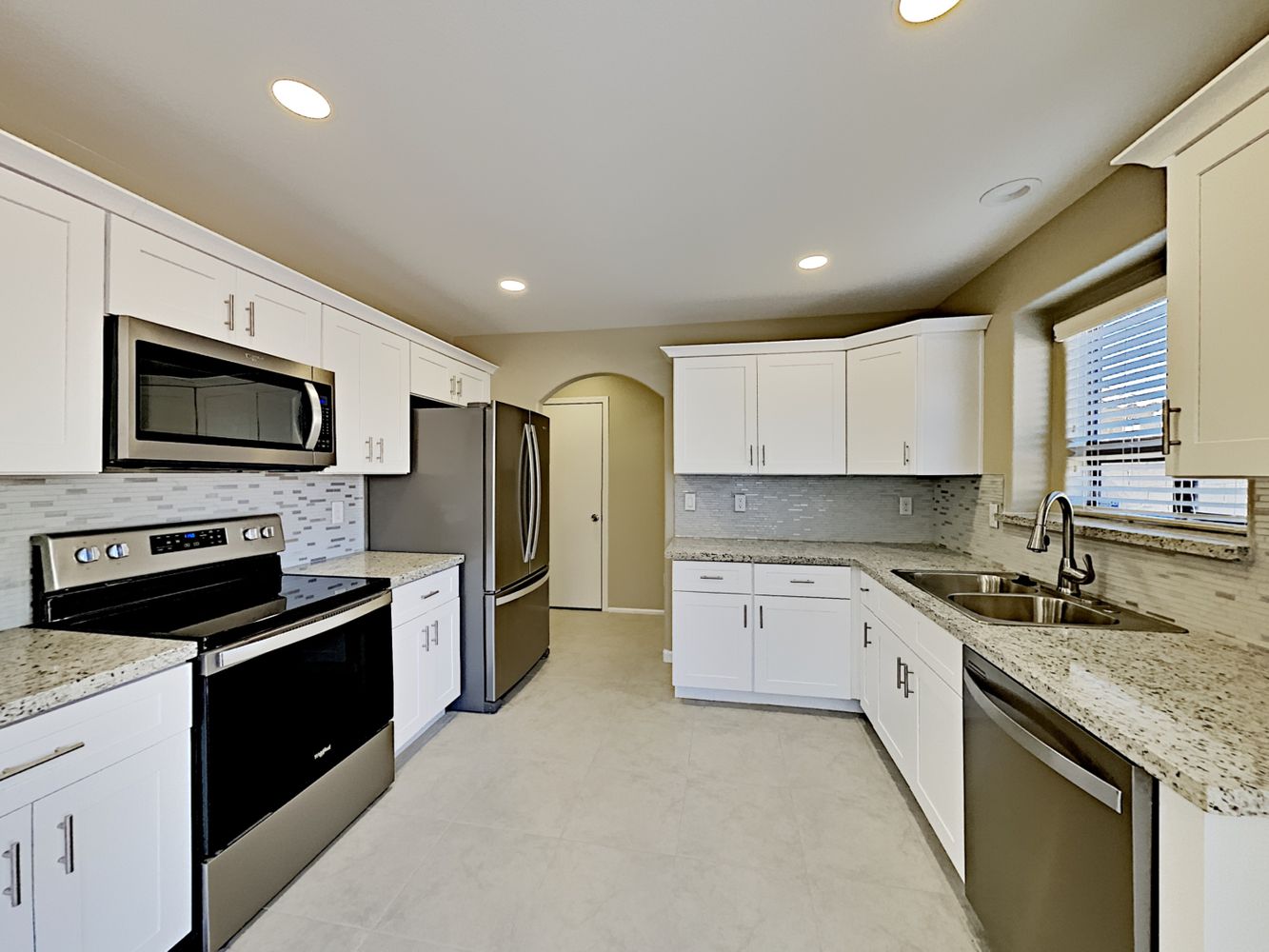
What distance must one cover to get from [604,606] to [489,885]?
136 inches

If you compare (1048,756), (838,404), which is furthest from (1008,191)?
(1048,756)

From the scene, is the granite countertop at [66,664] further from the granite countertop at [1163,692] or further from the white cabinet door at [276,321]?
the granite countertop at [1163,692]

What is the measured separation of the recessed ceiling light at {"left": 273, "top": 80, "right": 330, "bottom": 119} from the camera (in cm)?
137

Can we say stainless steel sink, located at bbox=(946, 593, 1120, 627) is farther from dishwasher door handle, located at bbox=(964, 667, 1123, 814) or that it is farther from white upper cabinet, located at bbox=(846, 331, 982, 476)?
white upper cabinet, located at bbox=(846, 331, 982, 476)

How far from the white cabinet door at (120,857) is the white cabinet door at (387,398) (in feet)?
4.92

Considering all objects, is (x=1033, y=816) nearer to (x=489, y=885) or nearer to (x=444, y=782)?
(x=489, y=885)

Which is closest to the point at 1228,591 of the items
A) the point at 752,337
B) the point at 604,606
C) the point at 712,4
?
the point at 712,4

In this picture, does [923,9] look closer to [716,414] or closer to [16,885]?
[716,414]

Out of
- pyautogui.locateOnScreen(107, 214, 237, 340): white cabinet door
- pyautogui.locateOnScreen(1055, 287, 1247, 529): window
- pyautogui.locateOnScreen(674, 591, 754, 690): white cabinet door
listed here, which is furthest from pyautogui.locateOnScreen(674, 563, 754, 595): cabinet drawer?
pyautogui.locateOnScreen(107, 214, 237, 340): white cabinet door

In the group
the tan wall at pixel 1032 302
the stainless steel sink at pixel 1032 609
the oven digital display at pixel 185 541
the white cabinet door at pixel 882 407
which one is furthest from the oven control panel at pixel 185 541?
the tan wall at pixel 1032 302

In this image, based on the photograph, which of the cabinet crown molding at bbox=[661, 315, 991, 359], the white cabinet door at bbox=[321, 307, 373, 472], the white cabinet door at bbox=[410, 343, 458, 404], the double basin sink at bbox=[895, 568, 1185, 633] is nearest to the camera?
the double basin sink at bbox=[895, 568, 1185, 633]

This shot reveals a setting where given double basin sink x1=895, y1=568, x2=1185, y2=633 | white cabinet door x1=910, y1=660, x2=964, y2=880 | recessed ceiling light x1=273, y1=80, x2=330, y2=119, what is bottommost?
white cabinet door x1=910, y1=660, x2=964, y2=880

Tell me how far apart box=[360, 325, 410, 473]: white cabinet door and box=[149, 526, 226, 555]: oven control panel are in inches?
26.8

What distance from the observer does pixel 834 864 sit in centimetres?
183
